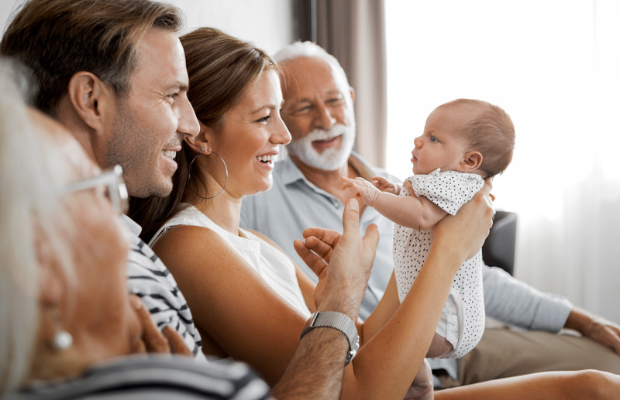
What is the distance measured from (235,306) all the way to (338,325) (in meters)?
0.23

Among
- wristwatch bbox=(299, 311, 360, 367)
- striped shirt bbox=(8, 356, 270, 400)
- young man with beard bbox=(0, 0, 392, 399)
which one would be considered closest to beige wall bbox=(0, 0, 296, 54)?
young man with beard bbox=(0, 0, 392, 399)

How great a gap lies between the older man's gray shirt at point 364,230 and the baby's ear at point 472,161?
2.75 ft

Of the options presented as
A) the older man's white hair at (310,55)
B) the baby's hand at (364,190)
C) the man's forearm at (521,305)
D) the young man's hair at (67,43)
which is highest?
the young man's hair at (67,43)

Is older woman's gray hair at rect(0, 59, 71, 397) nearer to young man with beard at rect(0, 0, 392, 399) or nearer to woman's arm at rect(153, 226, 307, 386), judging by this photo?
young man with beard at rect(0, 0, 392, 399)

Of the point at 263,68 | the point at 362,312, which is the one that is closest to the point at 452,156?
the point at 263,68

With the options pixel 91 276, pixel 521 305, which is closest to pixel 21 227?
pixel 91 276

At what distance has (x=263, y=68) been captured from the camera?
148 centimetres

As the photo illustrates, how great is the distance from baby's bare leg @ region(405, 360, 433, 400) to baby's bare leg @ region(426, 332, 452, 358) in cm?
5

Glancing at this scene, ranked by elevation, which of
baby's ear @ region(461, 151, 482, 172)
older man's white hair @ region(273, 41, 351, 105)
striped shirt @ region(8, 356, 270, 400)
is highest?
older man's white hair @ region(273, 41, 351, 105)

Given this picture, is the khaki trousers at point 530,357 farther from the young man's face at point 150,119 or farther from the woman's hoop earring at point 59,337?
the woman's hoop earring at point 59,337

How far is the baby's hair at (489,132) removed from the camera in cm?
136

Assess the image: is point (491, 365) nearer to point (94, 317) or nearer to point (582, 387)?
point (582, 387)

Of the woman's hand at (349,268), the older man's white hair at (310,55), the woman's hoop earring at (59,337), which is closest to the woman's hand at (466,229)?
the woman's hand at (349,268)

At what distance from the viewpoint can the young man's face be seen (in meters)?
1.12
